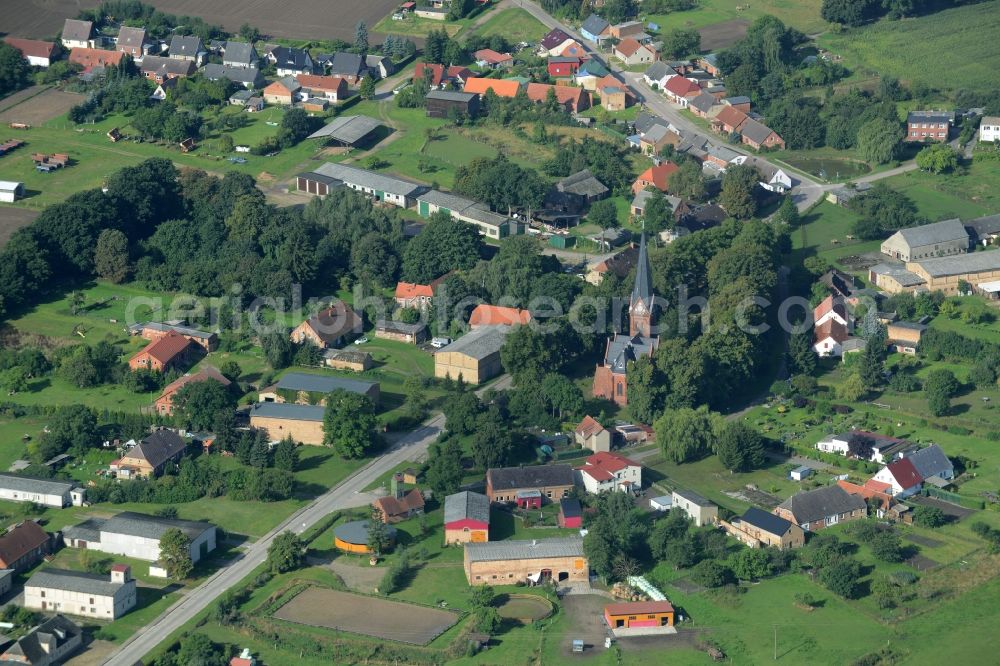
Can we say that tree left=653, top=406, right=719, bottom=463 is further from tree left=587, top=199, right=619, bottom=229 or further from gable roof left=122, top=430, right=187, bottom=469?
tree left=587, top=199, right=619, bottom=229

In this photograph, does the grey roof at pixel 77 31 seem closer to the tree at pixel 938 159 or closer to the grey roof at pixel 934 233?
the tree at pixel 938 159

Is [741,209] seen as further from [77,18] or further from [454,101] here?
[77,18]

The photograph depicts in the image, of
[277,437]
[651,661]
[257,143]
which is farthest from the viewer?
[257,143]

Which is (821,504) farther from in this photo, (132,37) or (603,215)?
(132,37)

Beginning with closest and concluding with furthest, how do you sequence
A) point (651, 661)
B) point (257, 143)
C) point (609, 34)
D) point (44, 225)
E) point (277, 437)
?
point (651, 661) < point (277, 437) < point (44, 225) < point (257, 143) < point (609, 34)

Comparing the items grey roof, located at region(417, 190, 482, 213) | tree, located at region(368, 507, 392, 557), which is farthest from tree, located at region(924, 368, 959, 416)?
grey roof, located at region(417, 190, 482, 213)

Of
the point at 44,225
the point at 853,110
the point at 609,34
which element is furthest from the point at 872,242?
the point at 44,225
